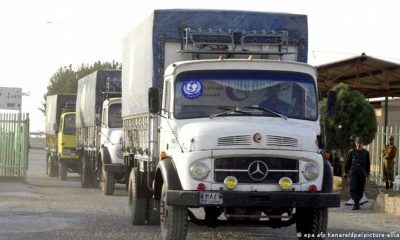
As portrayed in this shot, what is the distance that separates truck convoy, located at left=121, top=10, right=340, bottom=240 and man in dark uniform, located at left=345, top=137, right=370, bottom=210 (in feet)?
20.5

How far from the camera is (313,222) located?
421 inches

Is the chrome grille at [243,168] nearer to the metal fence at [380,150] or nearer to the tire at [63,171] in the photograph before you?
the metal fence at [380,150]

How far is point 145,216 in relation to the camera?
13891 mm

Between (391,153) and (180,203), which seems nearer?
(180,203)

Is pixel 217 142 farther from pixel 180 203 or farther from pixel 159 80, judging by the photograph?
pixel 159 80

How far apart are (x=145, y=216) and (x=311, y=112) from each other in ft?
12.7

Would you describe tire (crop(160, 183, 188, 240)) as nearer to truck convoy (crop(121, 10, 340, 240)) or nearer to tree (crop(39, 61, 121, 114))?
truck convoy (crop(121, 10, 340, 240))

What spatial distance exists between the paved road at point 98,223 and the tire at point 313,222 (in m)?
1.54

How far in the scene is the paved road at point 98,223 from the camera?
1259 cm

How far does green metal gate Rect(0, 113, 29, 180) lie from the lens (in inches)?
1072

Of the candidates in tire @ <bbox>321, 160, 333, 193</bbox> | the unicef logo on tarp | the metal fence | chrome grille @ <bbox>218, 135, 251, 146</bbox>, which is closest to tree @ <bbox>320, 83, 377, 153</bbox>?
the metal fence

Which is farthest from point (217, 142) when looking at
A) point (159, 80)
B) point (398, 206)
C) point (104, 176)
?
point (104, 176)

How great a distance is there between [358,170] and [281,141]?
8.59 meters

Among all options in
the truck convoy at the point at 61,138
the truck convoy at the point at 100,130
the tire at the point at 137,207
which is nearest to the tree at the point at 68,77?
the truck convoy at the point at 61,138
